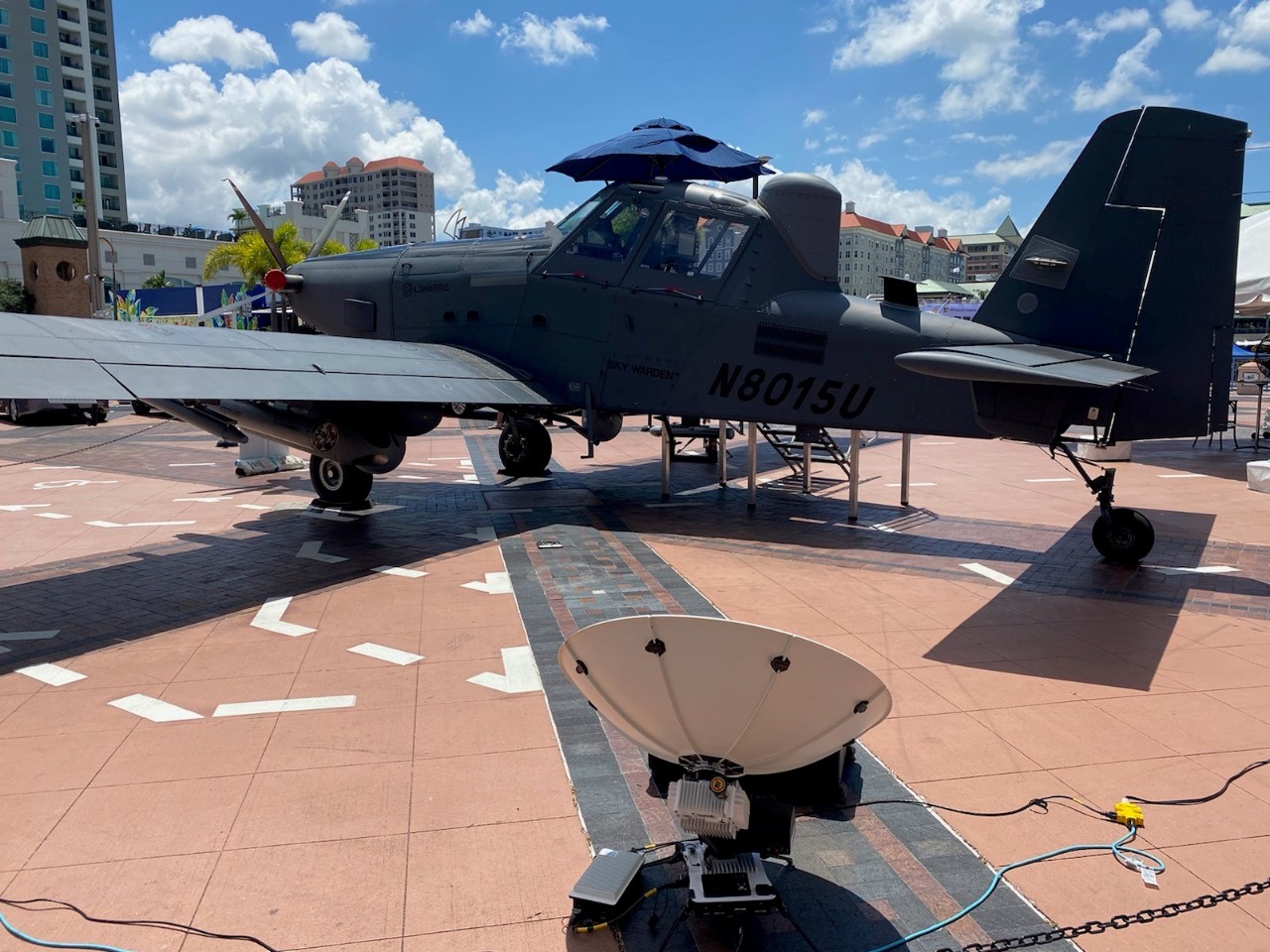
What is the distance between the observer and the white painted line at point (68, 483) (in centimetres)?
1412

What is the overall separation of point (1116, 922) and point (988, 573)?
5.94 meters

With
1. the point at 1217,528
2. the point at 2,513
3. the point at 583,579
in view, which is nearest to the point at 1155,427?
the point at 1217,528

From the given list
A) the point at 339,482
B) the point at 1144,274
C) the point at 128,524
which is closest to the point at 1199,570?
the point at 1144,274

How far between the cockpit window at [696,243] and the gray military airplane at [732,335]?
1.0 inches

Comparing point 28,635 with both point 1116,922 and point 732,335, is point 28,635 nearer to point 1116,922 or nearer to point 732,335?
point 1116,922

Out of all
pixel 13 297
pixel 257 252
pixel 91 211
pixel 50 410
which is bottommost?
pixel 50 410

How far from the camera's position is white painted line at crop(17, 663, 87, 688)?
5.85m

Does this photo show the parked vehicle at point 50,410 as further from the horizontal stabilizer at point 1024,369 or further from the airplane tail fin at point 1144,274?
the airplane tail fin at point 1144,274

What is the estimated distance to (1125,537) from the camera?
8.83 m

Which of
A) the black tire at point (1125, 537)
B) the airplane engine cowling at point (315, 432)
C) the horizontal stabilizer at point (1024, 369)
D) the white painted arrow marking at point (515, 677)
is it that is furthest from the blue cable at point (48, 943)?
the black tire at point (1125, 537)

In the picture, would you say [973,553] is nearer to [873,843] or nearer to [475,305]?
[873,843]

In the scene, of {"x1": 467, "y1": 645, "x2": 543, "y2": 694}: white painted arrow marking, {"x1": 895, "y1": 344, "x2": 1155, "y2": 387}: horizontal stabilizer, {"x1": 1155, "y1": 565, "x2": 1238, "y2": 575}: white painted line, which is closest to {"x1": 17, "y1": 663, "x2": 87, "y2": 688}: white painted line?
{"x1": 467, "y1": 645, "x2": 543, "y2": 694}: white painted arrow marking

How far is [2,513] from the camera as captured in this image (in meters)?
11.8

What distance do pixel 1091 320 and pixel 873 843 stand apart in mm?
6854
